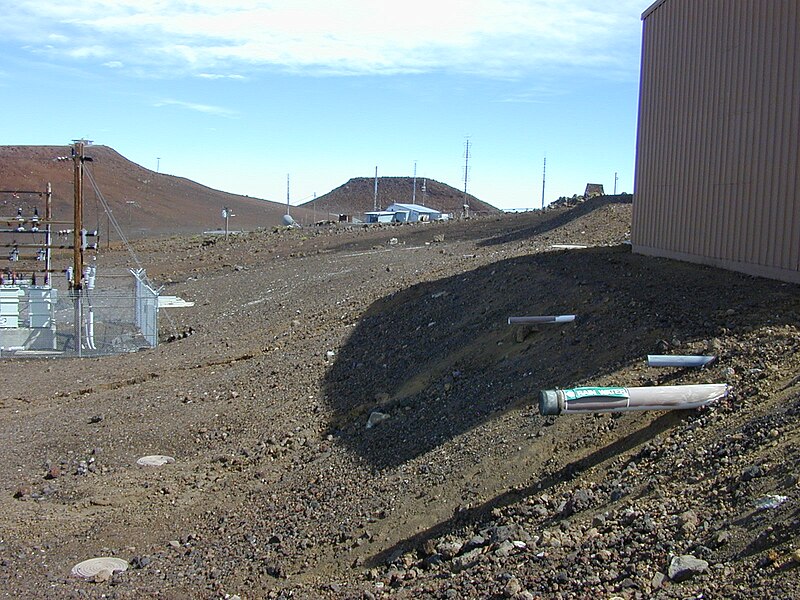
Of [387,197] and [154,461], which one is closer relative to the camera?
[154,461]

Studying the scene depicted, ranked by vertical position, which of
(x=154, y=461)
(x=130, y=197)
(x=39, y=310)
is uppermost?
(x=130, y=197)

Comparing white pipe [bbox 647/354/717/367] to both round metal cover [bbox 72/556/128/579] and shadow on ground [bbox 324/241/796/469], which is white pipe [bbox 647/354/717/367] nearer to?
shadow on ground [bbox 324/241/796/469]

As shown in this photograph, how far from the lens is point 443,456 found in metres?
9.30

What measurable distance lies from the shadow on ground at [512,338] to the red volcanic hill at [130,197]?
62.2 metres

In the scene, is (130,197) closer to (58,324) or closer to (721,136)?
(58,324)

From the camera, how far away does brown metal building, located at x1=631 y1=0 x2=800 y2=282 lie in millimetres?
11406

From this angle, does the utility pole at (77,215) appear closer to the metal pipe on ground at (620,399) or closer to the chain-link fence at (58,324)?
the chain-link fence at (58,324)

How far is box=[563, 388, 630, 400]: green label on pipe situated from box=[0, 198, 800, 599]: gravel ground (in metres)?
0.57

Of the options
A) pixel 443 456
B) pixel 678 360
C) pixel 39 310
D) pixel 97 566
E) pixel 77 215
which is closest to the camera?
pixel 678 360

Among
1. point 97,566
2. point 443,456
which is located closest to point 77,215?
point 97,566

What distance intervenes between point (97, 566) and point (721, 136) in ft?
32.4

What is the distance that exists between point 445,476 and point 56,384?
36.7ft

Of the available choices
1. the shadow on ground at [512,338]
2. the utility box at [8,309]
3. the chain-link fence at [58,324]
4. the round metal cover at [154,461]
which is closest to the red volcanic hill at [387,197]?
the chain-link fence at [58,324]

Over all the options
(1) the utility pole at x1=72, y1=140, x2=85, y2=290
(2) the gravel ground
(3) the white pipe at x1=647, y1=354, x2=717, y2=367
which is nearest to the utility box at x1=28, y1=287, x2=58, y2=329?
(1) the utility pole at x1=72, y1=140, x2=85, y2=290
